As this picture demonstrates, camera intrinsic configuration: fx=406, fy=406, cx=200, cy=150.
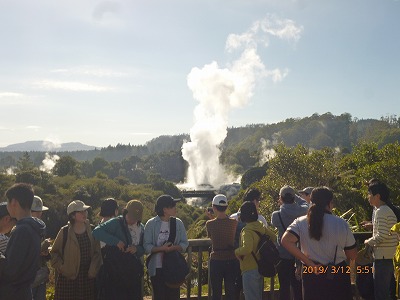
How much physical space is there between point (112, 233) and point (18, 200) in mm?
1303

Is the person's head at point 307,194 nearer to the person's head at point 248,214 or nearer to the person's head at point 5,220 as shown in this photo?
the person's head at point 248,214

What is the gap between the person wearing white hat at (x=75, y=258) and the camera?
4.48 metres

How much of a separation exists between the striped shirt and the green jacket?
4.03 ft

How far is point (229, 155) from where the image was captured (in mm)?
122125

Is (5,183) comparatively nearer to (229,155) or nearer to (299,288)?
(299,288)

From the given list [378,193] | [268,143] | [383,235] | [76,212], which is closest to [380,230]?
[383,235]

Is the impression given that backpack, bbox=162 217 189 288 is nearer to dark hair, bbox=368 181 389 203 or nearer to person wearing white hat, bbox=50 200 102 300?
person wearing white hat, bbox=50 200 102 300

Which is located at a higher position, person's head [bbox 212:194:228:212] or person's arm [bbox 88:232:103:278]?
person's head [bbox 212:194:228:212]

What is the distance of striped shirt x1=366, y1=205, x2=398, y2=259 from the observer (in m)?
4.82

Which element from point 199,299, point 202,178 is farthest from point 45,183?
point 202,178

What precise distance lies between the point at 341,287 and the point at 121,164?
13274 cm

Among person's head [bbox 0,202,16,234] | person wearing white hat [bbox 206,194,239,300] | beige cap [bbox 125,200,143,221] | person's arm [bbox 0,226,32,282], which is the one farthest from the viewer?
person wearing white hat [bbox 206,194,239,300]

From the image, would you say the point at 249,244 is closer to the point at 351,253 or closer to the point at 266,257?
the point at 266,257

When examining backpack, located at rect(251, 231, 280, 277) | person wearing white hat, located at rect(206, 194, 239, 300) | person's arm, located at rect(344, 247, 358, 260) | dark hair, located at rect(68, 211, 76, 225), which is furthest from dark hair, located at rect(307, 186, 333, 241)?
dark hair, located at rect(68, 211, 76, 225)
